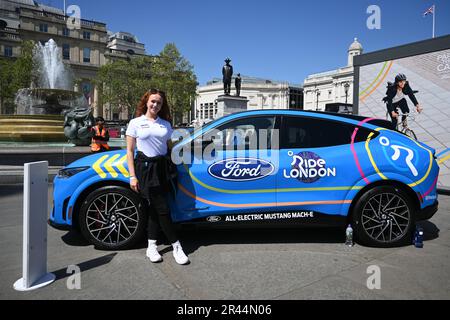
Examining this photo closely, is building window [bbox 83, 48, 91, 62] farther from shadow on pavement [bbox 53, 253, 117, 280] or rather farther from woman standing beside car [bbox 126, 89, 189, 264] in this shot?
shadow on pavement [bbox 53, 253, 117, 280]

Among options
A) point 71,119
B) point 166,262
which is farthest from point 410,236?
point 71,119

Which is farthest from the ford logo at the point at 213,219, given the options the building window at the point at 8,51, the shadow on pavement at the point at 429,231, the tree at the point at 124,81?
the building window at the point at 8,51

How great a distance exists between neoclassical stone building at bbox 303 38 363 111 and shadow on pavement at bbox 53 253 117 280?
89941mm

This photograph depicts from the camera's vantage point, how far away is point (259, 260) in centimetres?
372

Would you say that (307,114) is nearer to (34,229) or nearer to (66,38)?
(34,229)

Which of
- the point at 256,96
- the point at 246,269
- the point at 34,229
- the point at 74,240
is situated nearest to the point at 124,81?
the point at 74,240

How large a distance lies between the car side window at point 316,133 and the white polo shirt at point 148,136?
4.82ft

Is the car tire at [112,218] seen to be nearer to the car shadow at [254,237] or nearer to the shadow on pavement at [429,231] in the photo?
the car shadow at [254,237]

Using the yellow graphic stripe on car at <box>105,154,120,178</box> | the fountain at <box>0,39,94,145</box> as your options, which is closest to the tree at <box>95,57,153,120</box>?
the fountain at <box>0,39,94,145</box>

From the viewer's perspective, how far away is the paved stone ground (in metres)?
2.95

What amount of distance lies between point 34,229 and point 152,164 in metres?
1.26

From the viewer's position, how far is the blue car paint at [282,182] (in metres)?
3.90
